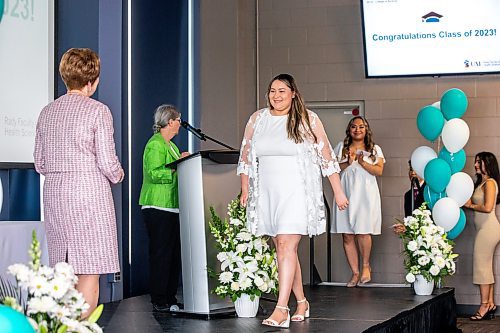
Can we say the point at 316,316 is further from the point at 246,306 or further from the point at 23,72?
the point at 23,72

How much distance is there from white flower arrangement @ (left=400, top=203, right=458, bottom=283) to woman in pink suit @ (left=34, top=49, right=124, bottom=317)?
11.3 ft

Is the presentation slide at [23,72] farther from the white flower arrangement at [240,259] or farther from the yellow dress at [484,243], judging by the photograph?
the yellow dress at [484,243]

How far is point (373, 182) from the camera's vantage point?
7895 mm

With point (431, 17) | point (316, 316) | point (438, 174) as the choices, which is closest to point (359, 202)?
point (438, 174)

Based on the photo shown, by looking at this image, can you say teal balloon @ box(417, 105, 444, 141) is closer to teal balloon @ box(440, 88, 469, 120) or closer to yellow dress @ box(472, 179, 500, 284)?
teal balloon @ box(440, 88, 469, 120)

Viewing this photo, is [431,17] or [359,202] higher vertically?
[431,17]

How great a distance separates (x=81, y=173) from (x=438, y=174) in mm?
4041

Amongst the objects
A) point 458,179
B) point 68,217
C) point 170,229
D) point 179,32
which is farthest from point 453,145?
point 68,217

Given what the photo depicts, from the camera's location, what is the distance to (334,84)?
9.16 meters

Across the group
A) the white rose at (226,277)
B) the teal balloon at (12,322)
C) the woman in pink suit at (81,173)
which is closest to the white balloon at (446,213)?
the white rose at (226,277)

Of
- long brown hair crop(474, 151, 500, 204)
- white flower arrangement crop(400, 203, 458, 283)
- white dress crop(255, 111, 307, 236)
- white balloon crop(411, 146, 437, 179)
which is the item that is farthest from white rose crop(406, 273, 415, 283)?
white dress crop(255, 111, 307, 236)

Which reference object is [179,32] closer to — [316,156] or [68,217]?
[316,156]

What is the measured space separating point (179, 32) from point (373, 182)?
2.00 meters

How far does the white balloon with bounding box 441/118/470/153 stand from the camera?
7.66 m
